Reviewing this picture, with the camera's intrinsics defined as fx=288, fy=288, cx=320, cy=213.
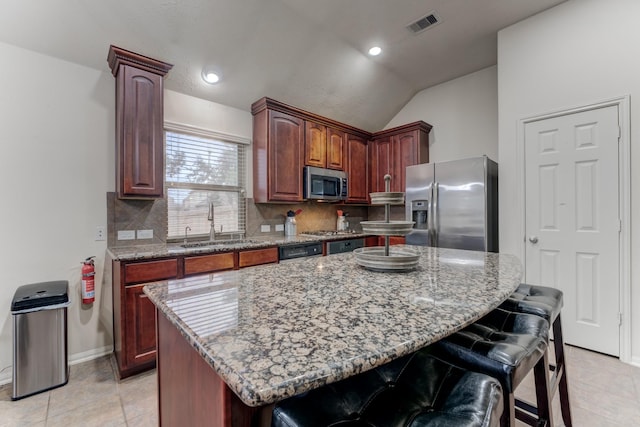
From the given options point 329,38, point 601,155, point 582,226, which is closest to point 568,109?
point 601,155

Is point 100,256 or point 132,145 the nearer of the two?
Result: point 132,145

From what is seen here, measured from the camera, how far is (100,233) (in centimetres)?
257

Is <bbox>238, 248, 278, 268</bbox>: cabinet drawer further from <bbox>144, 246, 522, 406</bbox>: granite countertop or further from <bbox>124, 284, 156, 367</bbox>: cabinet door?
<bbox>144, 246, 522, 406</bbox>: granite countertop

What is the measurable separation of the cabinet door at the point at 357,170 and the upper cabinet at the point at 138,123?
2.56 metres

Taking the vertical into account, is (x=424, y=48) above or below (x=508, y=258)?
above

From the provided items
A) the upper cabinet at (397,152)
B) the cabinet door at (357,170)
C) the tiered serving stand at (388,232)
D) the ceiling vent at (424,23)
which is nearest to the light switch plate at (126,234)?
the tiered serving stand at (388,232)

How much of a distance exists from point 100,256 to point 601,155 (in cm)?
452

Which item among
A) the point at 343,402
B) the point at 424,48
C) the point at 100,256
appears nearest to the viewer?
the point at 343,402

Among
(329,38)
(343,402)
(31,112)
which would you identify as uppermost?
(329,38)

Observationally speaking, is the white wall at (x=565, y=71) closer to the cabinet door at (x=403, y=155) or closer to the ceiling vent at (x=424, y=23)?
the ceiling vent at (x=424, y=23)

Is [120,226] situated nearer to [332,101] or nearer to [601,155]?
[332,101]

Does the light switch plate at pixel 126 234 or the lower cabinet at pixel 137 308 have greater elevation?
the light switch plate at pixel 126 234

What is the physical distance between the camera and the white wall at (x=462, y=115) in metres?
3.77

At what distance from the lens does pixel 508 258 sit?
1822mm
